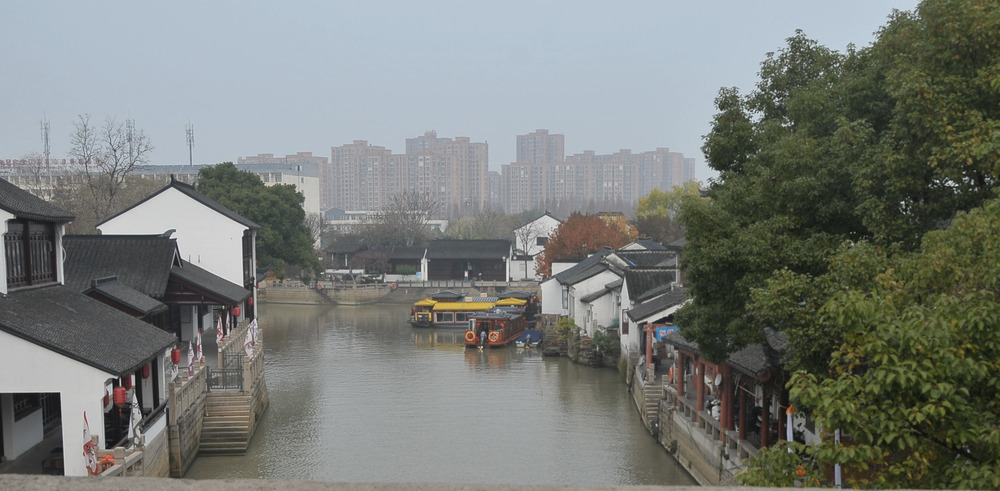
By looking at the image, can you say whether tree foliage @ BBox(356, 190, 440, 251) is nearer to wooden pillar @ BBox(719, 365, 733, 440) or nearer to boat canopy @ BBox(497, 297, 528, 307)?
boat canopy @ BBox(497, 297, 528, 307)

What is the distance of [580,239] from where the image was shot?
145 ft

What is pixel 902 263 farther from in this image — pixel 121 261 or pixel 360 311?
pixel 360 311

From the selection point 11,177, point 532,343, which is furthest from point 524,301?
point 11,177

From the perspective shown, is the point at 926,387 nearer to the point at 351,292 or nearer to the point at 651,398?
the point at 651,398

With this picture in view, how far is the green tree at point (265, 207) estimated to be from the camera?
42.2 m

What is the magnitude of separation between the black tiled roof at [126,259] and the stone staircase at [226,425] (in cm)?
271

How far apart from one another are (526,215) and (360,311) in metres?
53.5

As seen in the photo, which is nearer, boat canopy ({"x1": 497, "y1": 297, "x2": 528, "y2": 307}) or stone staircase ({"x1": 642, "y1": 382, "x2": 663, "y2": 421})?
stone staircase ({"x1": 642, "y1": 382, "x2": 663, "y2": 421})

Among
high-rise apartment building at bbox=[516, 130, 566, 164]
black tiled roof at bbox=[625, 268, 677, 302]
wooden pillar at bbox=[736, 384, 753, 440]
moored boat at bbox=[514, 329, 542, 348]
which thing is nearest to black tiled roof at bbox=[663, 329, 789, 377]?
wooden pillar at bbox=[736, 384, 753, 440]

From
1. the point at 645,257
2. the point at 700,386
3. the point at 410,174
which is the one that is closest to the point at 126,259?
the point at 700,386

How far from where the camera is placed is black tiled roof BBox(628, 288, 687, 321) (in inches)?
844

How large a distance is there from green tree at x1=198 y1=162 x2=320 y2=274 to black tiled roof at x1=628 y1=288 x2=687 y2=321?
80.2 ft

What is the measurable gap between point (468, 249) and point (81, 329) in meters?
43.9

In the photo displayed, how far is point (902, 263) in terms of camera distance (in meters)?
7.74
